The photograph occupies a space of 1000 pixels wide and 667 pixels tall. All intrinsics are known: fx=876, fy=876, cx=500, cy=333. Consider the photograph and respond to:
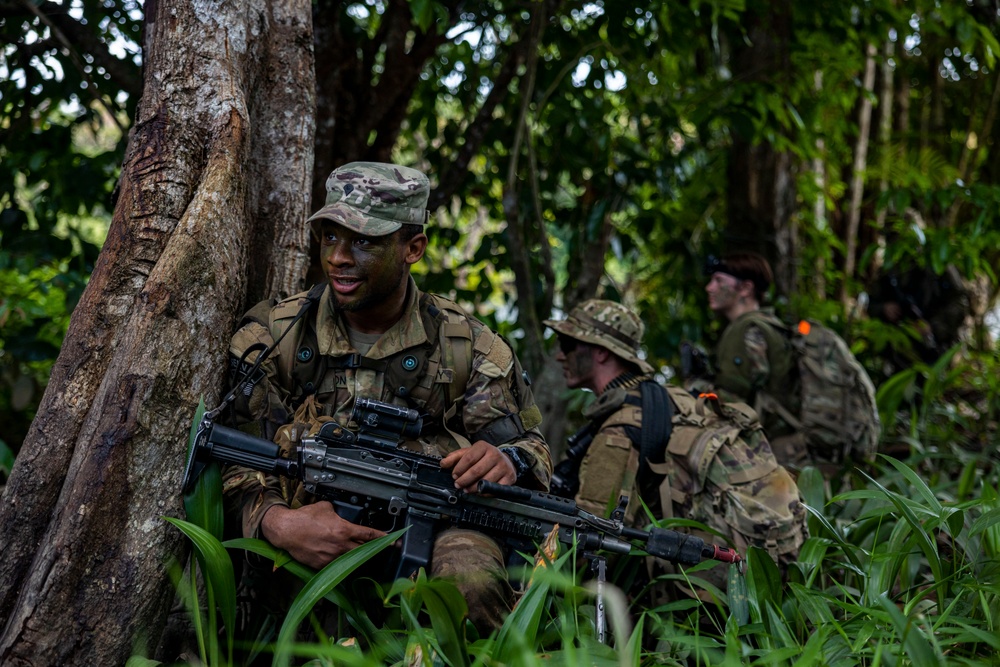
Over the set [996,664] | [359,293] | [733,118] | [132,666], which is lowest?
[132,666]

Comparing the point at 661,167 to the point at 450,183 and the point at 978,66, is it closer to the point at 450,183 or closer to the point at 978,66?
the point at 450,183

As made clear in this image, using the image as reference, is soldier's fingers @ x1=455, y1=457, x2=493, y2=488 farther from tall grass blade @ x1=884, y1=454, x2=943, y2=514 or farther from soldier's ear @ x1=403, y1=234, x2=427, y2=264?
tall grass blade @ x1=884, y1=454, x2=943, y2=514

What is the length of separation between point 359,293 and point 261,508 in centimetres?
76

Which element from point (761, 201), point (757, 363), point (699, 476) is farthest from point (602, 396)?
point (761, 201)

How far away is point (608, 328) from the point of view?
4.28m

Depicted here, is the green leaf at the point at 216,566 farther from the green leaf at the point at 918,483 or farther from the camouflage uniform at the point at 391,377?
the green leaf at the point at 918,483

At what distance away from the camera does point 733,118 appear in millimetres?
5254

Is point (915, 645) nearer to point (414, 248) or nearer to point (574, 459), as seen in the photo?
point (414, 248)

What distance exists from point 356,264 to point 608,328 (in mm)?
1696

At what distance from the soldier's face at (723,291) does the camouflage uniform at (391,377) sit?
3212mm

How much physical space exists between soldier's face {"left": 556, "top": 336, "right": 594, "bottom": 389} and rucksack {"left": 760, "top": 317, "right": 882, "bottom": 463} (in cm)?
193

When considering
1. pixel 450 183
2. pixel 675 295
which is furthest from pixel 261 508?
pixel 675 295

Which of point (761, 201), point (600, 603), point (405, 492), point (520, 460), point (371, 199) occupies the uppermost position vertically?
point (761, 201)

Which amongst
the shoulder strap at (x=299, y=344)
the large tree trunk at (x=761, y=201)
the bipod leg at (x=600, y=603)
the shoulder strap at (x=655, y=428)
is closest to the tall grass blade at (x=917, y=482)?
the bipod leg at (x=600, y=603)
